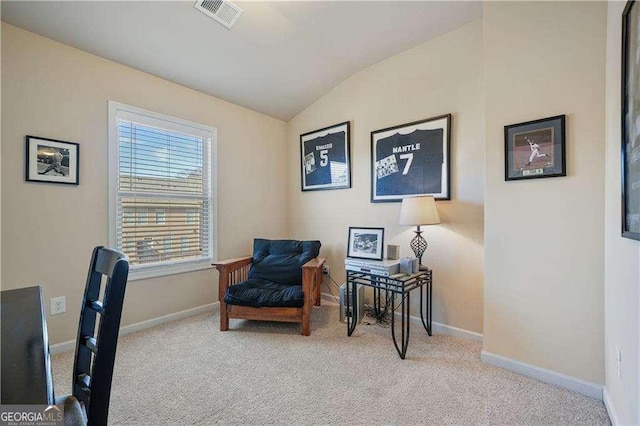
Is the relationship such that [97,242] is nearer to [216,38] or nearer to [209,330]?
[209,330]

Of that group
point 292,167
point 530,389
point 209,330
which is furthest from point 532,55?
point 209,330

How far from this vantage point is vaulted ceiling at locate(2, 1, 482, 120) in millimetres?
2111

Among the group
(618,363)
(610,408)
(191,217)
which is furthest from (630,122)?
(191,217)

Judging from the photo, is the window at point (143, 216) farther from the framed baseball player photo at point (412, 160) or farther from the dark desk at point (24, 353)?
the framed baseball player photo at point (412, 160)

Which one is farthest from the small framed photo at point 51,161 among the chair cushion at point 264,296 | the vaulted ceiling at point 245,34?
the chair cushion at point 264,296

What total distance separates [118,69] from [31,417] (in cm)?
285

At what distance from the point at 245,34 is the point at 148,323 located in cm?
274

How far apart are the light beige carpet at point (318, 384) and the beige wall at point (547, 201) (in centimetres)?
31

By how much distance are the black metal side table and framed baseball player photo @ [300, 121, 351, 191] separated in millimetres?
1224

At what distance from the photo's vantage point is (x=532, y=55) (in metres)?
1.91

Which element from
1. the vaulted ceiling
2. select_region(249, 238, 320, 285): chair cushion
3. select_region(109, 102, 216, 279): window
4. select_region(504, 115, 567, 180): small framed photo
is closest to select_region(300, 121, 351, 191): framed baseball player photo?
the vaulted ceiling

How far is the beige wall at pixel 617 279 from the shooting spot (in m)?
1.20

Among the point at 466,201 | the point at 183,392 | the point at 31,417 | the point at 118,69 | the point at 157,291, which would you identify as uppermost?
the point at 118,69

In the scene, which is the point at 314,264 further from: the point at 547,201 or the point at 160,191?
the point at 547,201
